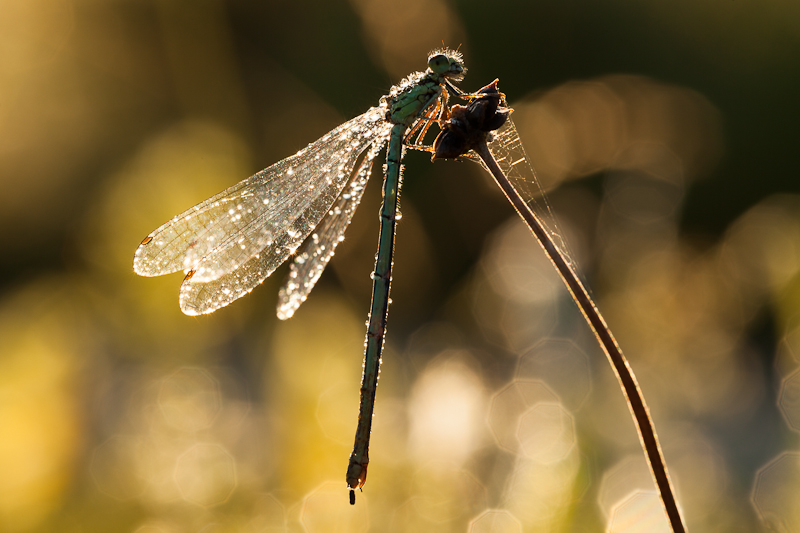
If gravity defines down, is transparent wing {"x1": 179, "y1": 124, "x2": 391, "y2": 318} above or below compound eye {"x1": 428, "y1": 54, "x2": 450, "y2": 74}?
below

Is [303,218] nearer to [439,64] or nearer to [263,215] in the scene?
[263,215]

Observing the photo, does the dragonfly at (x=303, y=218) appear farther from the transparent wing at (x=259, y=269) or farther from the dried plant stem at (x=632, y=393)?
the dried plant stem at (x=632, y=393)

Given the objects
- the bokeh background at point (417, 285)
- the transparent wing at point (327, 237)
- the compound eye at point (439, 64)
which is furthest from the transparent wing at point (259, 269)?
the bokeh background at point (417, 285)

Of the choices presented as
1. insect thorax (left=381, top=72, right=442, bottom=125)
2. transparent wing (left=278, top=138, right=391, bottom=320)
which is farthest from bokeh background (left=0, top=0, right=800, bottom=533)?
insect thorax (left=381, top=72, right=442, bottom=125)

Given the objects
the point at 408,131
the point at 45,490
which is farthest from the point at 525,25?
the point at 45,490

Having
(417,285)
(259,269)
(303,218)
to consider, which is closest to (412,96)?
(303,218)

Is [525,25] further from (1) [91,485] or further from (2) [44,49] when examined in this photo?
(1) [91,485]

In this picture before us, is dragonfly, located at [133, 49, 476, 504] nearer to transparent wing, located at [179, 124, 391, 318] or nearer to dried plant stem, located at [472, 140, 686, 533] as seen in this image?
transparent wing, located at [179, 124, 391, 318]
